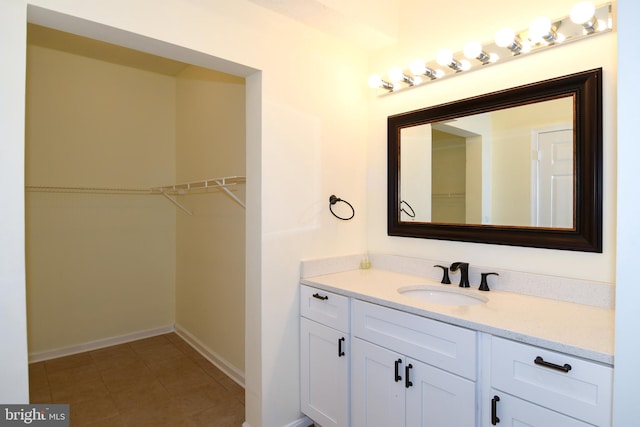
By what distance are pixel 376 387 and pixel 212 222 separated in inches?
75.5

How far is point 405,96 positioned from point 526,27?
70 cm

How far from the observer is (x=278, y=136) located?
6.26ft

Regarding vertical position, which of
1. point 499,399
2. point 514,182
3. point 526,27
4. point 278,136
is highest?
point 526,27

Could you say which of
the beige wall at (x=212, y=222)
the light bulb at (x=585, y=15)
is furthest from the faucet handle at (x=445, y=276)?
the beige wall at (x=212, y=222)

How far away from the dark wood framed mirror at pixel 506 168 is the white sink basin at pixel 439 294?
290 millimetres

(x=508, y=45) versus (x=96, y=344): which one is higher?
(x=508, y=45)

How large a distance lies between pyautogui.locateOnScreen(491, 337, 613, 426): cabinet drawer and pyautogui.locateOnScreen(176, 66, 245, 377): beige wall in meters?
1.80

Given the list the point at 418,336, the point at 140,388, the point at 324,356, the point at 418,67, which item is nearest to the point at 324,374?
the point at 324,356

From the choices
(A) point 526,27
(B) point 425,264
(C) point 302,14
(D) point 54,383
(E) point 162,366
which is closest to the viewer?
(A) point 526,27

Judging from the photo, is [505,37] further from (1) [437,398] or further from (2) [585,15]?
(1) [437,398]

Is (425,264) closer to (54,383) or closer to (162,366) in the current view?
(162,366)

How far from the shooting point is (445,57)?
183 centimetres

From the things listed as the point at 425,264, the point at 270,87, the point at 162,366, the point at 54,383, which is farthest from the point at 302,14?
the point at 54,383

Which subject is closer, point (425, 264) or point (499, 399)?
point (499, 399)
